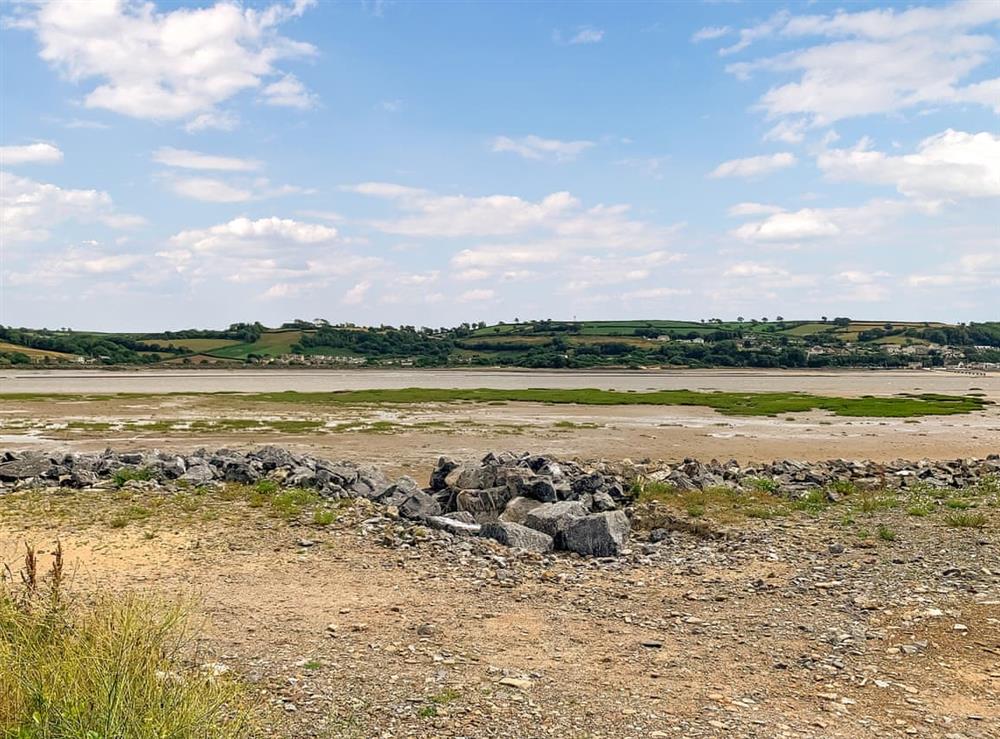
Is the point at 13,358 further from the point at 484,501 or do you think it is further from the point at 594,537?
the point at 594,537

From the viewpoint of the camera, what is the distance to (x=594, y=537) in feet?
46.0

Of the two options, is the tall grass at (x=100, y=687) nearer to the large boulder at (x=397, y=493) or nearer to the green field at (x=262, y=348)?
the large boulder at (x=397, y=493)

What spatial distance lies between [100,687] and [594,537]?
1011 centimetres

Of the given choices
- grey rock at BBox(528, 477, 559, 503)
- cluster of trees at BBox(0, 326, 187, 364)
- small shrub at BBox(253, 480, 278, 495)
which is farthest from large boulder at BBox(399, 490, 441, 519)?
cluster of trees at BBox(0, 326, 187, 364)

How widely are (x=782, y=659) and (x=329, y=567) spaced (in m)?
7.43

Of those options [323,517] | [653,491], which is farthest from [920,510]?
[323,517]

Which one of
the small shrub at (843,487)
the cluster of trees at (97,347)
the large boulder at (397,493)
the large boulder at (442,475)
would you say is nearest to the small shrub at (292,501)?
the large boulder at (397,493)

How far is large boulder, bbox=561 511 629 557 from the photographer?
544 inches

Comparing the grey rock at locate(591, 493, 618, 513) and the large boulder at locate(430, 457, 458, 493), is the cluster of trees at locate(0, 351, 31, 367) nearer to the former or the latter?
the large boulder at locate(430, 457, 458, 493)

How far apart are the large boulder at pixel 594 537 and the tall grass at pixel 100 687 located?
27.6 feet

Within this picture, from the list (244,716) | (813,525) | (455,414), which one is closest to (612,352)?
(455,414)

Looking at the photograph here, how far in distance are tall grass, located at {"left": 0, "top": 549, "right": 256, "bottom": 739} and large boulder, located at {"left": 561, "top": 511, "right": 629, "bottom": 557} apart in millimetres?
8412

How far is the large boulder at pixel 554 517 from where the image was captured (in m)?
14.7

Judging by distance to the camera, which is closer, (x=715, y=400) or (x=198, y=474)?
(x=198, y=474)
